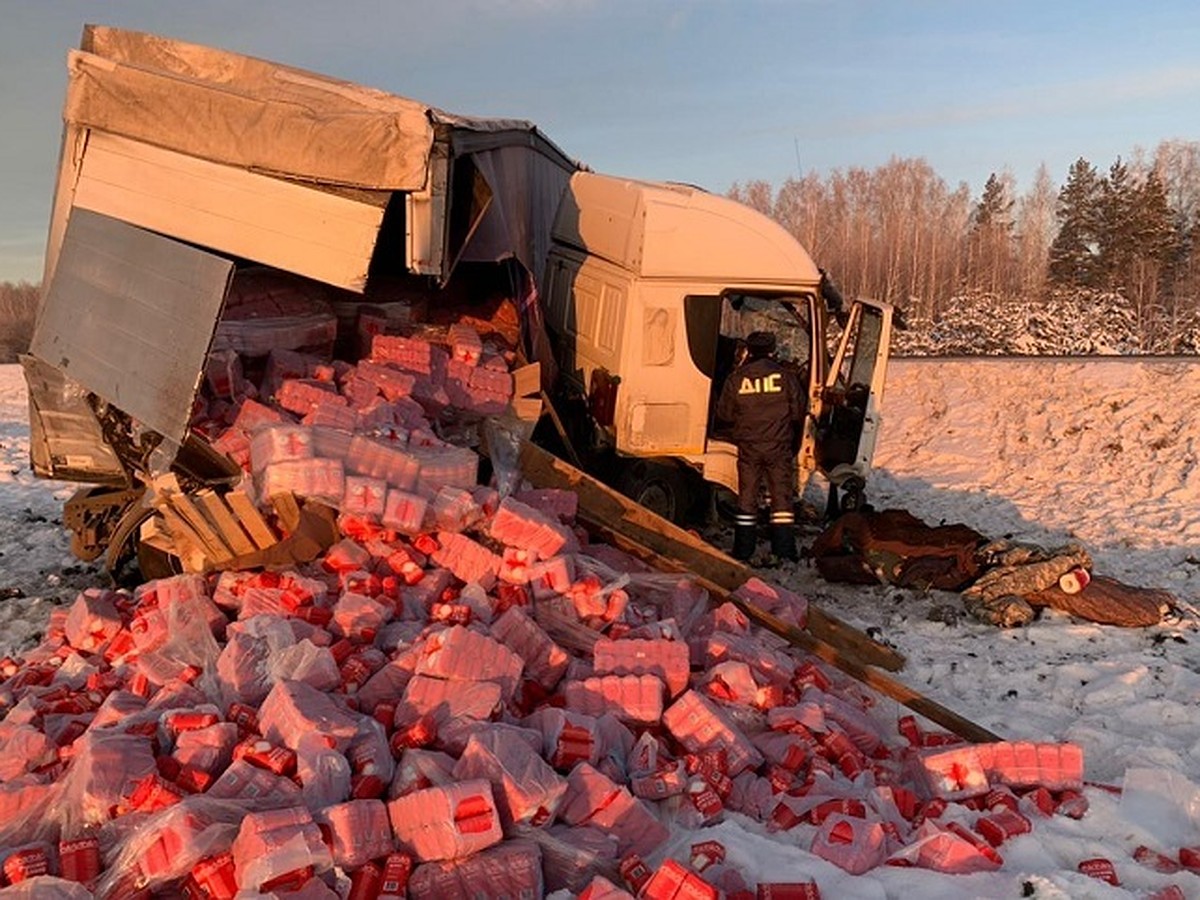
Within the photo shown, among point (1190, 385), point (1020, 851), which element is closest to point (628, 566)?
point (1020, 851)

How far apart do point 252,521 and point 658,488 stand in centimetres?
429

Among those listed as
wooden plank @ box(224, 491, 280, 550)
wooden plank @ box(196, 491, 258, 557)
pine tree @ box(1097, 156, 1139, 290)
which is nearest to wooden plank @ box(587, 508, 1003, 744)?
wooden plank @ box(224, 491, 280, 550)

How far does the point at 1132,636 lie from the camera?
7.09 meters

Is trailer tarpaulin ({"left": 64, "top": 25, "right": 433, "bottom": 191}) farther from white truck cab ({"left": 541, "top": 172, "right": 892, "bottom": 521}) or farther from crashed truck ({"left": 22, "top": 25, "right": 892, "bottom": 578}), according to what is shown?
white truck cab ({"left": 541, "top": 172, "right": 892, "bottom": 521})

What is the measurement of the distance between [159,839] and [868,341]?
7.45m

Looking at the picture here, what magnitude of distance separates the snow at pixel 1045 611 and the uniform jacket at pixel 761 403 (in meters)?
1.30

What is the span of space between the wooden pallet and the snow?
220cm

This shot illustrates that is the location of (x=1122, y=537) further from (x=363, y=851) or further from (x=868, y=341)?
(x=363, y=851)

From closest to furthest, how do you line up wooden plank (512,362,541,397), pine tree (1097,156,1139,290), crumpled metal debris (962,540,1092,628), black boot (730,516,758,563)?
crumpled metal debris (962,540,1092,628) < wooden plank (512,362,541,397) < black boot (730,516,758,563) < pine tree (1097,156,1139,290)

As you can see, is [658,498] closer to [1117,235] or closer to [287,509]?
[287,509]

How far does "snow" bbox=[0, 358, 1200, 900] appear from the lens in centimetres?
406

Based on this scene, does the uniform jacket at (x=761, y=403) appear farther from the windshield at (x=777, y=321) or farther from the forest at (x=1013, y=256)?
the forest at (x=1013, y=256)

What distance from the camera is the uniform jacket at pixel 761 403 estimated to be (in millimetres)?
8359

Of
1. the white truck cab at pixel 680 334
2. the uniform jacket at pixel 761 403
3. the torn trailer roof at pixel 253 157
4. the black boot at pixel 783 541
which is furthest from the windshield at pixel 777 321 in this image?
the torn trailer roof at pixel 253 157
